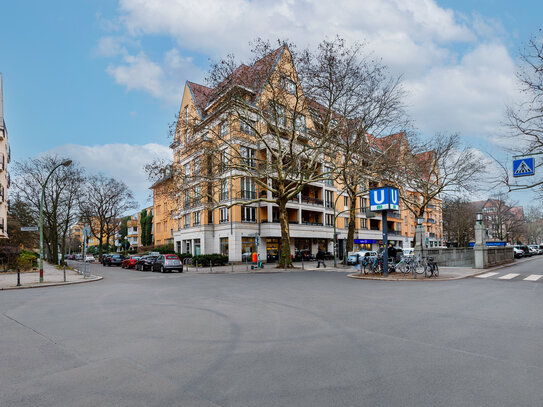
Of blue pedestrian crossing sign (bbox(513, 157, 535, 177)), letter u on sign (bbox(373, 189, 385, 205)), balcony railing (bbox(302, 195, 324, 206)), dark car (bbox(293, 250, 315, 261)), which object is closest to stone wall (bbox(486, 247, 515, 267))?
letter u on sign (bbox(373, 189, 385, 205))

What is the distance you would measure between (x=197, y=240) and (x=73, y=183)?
17325mm

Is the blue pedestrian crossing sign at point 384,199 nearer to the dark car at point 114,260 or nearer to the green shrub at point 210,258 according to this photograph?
the green shrub at point 210,258

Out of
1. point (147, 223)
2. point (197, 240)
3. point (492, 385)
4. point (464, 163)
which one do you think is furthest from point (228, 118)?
point (147, 223)

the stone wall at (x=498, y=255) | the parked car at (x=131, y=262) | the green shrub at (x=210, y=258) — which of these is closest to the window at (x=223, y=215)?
the green shrub at (x=210, y=258)

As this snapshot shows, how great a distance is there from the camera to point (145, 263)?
36.7 meters

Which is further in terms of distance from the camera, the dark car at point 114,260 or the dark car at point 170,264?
the dark car at point 114,260

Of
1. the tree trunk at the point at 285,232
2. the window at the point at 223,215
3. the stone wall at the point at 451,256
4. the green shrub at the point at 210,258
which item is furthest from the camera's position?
the window at the point at 223,215

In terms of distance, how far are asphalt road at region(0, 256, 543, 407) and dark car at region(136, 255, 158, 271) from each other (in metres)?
25.4

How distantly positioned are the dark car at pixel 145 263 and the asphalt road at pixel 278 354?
25.4 metres

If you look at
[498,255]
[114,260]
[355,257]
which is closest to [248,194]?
[355,257]

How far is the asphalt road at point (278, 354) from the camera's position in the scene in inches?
165

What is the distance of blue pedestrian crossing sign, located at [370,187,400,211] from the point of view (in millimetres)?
20047

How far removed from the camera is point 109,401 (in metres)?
4.08

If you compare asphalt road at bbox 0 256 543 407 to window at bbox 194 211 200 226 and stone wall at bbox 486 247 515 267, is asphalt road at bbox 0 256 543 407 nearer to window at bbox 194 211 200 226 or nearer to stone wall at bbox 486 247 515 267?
stone wall at bbox 486 247 515 267
